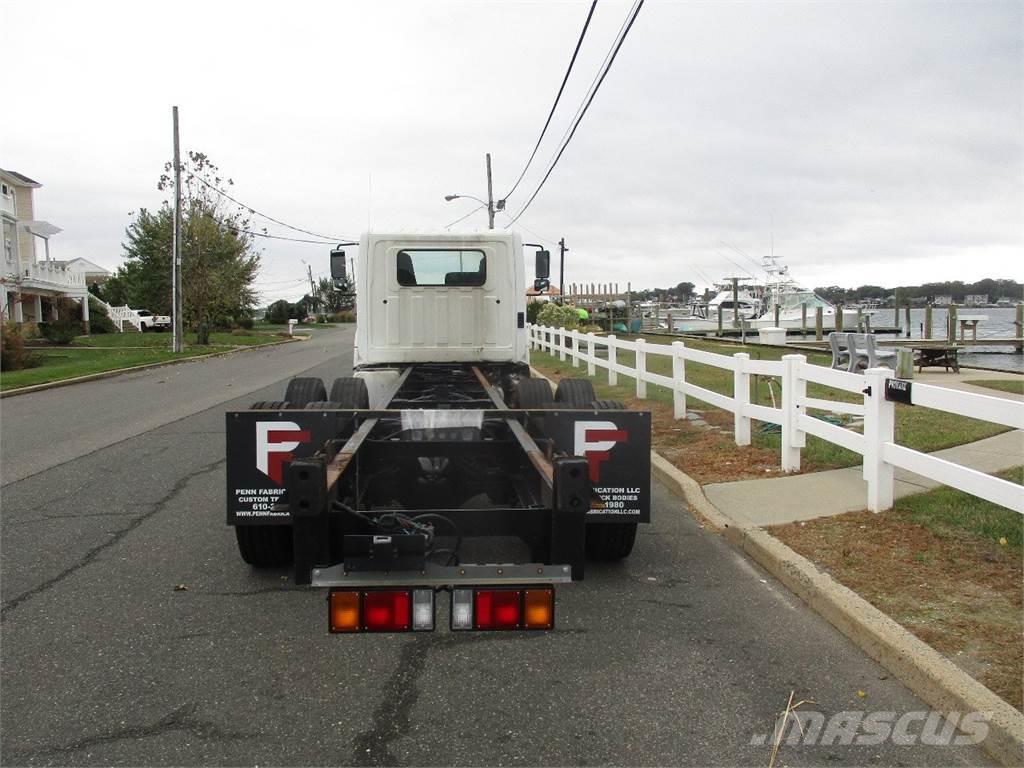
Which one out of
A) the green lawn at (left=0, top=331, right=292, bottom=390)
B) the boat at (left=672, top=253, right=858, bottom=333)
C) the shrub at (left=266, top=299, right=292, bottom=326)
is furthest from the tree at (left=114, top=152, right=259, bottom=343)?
the shrub at (left=266, top=299, right=292, bottom=326)

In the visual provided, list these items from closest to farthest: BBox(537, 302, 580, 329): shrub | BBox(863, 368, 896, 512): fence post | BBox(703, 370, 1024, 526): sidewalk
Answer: BBox(863, 368, 896, 512): fence post → BBox(703, 370, 1024, 526): sidewalk → BBox(537, 302, 580, 329): shrub

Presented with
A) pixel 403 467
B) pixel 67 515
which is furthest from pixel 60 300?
pixel 403 467

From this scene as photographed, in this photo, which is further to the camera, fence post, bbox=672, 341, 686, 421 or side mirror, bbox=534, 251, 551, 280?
fence post, bbox=672, 341, 686, 421

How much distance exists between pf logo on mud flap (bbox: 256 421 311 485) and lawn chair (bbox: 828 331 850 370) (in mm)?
13161

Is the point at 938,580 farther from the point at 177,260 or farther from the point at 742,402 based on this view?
the point at 177,260

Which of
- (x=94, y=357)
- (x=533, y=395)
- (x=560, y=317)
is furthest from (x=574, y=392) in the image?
(x=94, y=357)

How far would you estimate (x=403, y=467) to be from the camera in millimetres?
5188

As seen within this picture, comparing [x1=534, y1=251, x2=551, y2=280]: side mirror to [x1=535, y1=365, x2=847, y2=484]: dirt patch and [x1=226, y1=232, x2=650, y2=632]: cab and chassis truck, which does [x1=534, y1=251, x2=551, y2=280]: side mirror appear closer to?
[x1=535, y1=365, x2=847, y2=484]: dirt patch

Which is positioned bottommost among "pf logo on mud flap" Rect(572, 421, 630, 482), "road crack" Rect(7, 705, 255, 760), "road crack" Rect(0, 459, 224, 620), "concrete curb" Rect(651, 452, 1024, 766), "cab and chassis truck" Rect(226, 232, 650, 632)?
"road crack" Rect(7, 705, 255, 760)

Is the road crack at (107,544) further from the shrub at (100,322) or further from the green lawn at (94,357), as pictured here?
the shrub at (100,322)

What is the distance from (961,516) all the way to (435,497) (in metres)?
3.69

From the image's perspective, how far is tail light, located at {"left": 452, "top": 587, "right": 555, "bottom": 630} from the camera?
3.64 meters

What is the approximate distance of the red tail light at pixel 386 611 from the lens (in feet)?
12.1

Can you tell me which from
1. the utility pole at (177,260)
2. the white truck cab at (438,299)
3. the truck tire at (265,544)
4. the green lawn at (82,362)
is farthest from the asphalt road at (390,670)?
the utility pole at (177,260)
